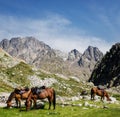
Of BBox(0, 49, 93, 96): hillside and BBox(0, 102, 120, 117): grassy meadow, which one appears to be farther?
BBox(0, 49, 93, 96): hillside

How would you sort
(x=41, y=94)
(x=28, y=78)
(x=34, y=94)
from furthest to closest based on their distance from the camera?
1. (x=28, y=78)
2. (x=41, y=94)
3. (x=34, y=94)

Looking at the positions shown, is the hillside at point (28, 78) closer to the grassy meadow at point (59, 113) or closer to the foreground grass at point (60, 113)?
the grassy meadow at point (59, 113)

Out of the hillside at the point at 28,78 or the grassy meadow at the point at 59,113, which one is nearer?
the grassy meadow at the point at 59,113

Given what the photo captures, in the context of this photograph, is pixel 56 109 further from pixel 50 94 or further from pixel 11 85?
pixel 11 85

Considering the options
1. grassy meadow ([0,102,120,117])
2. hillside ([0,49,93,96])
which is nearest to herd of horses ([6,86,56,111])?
grassy meadow ([0,102,120,117])

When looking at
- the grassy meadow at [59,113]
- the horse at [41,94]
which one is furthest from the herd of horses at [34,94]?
the grassy meadow at [59,113]

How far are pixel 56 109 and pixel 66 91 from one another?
93.8m

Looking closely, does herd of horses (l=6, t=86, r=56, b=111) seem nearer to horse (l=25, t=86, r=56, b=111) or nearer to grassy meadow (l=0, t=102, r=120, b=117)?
horse (l=25, t=86, r=56, b=111)

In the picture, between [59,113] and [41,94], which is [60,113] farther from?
[41,94]

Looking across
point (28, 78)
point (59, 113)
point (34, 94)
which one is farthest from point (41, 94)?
point (28, 78)

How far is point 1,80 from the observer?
126438mm

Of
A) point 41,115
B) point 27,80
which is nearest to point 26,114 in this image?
point 41,115

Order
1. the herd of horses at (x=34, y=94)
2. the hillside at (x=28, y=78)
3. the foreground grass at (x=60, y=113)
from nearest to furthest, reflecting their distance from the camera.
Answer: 1. the foreground grass at (x=60, y=113)
2. the herd of horses at (x=34, y=94)
3. the hillside at (x=28, y=78)

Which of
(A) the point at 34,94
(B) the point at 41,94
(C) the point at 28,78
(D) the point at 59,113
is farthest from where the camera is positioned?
(C) the point at 28,78
